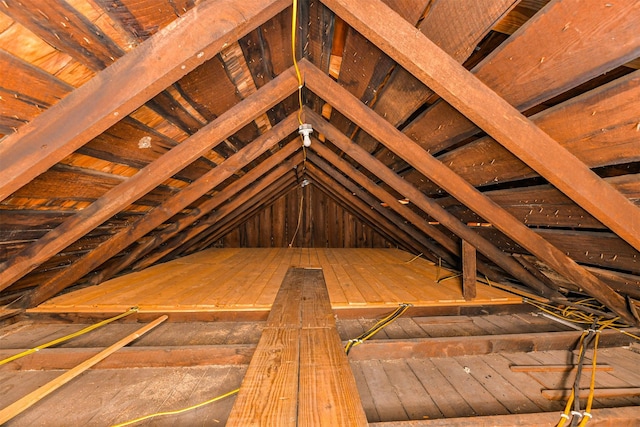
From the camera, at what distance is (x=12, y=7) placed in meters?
0.85

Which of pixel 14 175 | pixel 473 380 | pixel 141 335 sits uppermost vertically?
pixel 14 175

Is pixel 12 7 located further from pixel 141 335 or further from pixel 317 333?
pixel 141 335

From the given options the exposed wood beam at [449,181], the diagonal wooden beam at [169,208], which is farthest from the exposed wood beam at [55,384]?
the exposed wood beam at [449,181]

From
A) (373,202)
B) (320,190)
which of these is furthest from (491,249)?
(320,190)

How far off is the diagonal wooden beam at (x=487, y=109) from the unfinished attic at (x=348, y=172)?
1cm

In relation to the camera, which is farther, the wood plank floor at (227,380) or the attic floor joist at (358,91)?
the wood plank floor at (227,380)

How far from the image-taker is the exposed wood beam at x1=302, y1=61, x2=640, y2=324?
6.55 feet

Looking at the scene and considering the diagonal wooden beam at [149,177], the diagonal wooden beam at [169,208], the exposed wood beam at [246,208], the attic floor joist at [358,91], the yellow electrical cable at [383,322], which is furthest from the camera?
the exposed wood beam at [246,208]

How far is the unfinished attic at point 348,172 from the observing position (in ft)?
3.60

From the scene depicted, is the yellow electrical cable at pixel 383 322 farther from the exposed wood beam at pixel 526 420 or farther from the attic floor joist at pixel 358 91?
the attic floor joist at pixel 358 91

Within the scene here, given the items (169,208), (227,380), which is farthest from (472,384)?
Answer: (169,208)

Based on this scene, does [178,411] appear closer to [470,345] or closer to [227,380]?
[227,380]

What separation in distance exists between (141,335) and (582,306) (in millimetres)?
4308

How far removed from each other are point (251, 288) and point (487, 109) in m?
2.94
